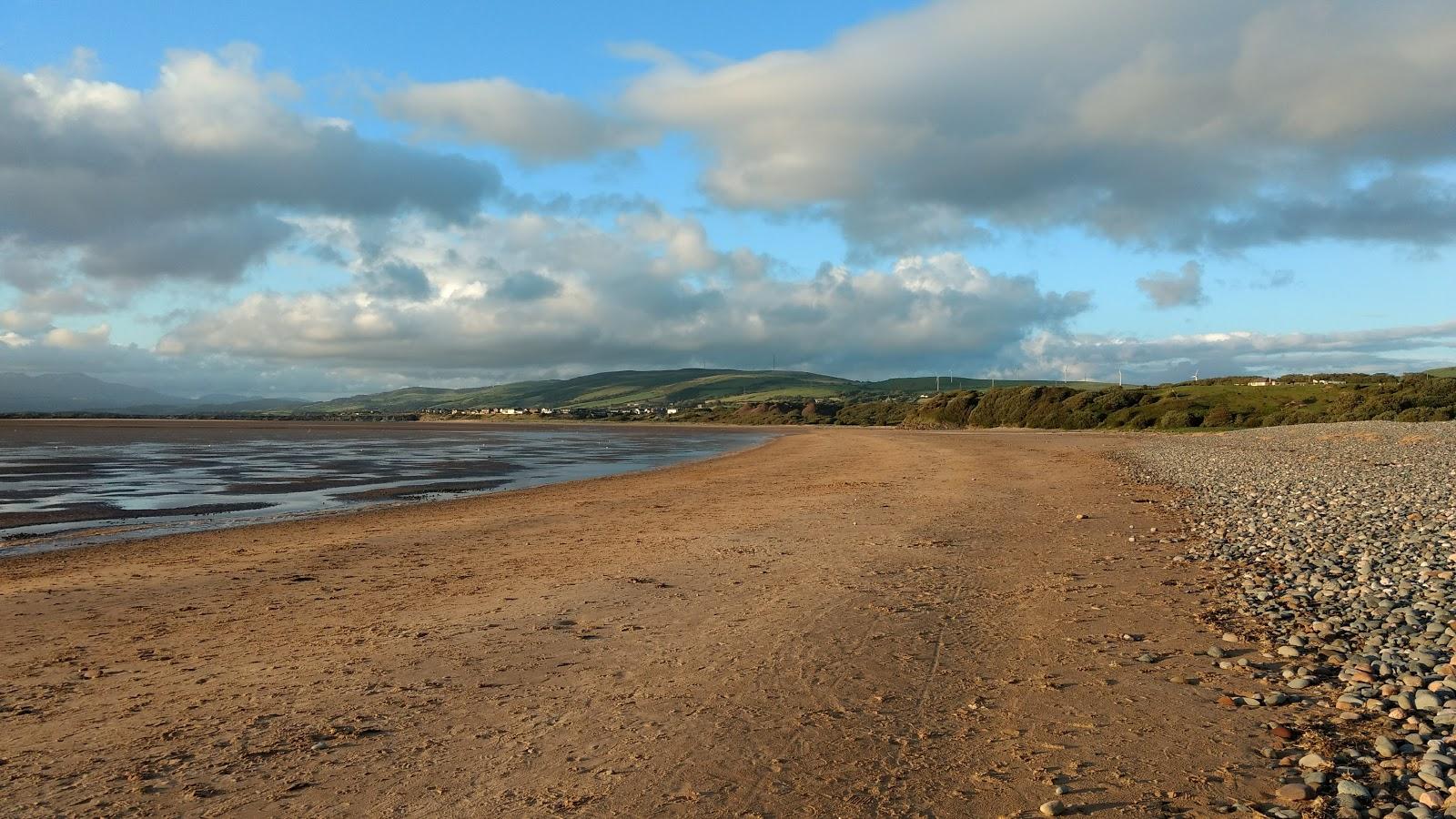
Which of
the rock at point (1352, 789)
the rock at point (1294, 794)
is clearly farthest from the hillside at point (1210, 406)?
the rock at point (1294, 794)

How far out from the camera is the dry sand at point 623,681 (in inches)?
220

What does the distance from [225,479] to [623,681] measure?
106 feet

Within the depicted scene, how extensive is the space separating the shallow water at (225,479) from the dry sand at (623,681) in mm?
6819

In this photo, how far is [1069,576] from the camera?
12.2 m

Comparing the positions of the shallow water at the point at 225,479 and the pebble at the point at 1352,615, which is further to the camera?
the shallow water at the point at 225,479

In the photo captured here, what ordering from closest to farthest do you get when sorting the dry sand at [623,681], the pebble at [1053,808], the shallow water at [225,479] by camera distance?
the pebble at [1053,808], the dry sand at [623,681], the shallow water at [225,479]

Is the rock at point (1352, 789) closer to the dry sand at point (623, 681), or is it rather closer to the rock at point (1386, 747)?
the dry sand at point (623, 681)

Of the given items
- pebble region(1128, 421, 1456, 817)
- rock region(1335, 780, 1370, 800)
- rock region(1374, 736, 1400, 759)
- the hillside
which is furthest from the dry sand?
the hillside

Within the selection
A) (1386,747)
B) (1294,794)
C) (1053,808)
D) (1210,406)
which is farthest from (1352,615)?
(1210,406)

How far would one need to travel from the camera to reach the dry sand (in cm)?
559

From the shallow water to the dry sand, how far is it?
22.4ft

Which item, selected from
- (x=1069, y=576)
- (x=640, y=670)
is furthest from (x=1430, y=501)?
(x=640, y=670)

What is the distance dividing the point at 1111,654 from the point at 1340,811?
335 cm

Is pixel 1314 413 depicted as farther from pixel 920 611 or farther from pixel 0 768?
pixel 0 768
